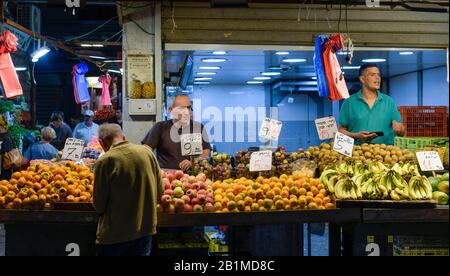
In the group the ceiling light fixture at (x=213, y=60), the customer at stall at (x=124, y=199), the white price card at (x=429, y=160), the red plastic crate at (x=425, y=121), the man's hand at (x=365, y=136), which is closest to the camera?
the customer at stall at (x=124, y=199)

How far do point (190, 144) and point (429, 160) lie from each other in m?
2.43

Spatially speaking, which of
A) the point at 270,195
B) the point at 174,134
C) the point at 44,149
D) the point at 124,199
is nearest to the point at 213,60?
the point at 44,149

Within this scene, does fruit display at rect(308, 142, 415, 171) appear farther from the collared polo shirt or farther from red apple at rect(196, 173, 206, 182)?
red apple at rect(196, 173, 206, 182)

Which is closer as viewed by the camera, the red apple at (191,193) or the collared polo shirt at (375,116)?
the red apple at (191,193)

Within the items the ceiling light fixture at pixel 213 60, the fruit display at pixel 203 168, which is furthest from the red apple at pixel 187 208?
the ceiling light fixture at pixel 213 60

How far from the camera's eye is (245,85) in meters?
19.3

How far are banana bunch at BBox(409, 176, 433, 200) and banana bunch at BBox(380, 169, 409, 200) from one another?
0.05m

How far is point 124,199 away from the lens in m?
4.81

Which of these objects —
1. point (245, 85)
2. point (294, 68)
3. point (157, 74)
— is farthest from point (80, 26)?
point (157, 74)

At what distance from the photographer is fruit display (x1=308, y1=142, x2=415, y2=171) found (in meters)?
6.32

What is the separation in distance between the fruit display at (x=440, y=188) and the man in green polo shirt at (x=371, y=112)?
5.38 feet

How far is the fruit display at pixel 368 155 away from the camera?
6.32 m

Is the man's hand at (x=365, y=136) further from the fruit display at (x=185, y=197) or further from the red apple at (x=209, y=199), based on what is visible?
the red apple at (x=209, y=199)

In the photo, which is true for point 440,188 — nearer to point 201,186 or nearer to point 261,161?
point 261,161
